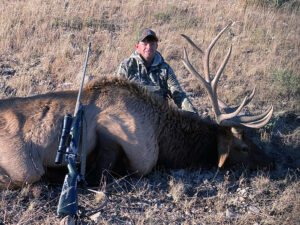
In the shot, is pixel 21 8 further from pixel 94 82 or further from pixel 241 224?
pixel 241 224

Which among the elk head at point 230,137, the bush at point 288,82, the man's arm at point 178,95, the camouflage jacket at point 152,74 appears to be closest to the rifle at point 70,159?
the elk head at point 230,137

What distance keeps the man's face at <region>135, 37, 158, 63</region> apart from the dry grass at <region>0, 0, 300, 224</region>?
140 centimetres

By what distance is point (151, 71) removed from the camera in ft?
19.1

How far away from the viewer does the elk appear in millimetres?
3938

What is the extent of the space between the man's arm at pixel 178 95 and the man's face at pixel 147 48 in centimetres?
42

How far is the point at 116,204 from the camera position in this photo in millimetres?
3877

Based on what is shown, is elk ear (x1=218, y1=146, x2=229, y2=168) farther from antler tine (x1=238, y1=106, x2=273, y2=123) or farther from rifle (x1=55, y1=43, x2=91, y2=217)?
rifle (x1=55, y1=43, x2=91, y2=217)

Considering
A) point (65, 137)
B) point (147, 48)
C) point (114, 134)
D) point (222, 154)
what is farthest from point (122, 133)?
point (147, 48)

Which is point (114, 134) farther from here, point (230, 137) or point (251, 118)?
point (251, 118)

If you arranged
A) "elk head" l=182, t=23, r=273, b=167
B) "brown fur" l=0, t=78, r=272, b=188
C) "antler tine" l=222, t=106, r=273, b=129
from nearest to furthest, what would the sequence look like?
1. "brown fur" l=0, t=78, r=272, b=188
2. "antler tine" l=222, t=106, r=273, b=129
3. "elk head" l=182, t=23, r=273, b=167

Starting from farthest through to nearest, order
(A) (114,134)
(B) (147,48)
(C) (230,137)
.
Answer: (B) (147,48) < (C) (230,137) < (A) (114,134)

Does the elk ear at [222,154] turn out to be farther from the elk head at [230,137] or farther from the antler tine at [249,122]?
the antler tine at [249,122]

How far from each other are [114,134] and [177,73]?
3.60m

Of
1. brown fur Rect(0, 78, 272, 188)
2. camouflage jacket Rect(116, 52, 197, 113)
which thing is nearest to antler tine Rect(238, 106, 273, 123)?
brown fur Rect(0, 78, 272, 188)
